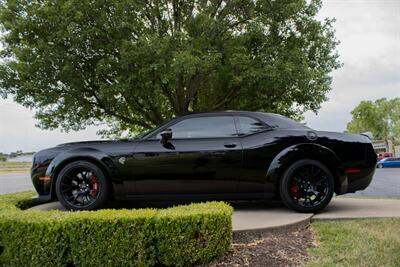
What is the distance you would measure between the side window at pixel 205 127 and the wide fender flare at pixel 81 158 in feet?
2.44

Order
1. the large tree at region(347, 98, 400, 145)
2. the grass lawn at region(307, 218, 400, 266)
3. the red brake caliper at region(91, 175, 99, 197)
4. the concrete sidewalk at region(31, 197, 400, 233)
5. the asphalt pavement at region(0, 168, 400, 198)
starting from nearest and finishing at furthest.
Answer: the grass lawn at region(307, 218, 400, 266), the concrete sidewalk at region(31, 197, 400, 233), the red brake caliper at region(91, 175, 99, 197), the asphalt pavement at region(0, 168, 400, 198), the large tree at region(347, 98, 400, 145)

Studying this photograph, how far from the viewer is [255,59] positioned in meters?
12.4

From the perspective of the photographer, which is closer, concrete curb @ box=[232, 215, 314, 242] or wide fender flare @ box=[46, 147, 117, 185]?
concrete curb @ box=[232, 215, 314, 242]

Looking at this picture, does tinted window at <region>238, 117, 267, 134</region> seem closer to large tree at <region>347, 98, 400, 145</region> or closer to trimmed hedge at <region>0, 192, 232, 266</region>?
trimmed hedge at <region>0, 192, 232, 266</region>

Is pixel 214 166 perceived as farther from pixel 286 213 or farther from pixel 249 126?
pixel 286 213

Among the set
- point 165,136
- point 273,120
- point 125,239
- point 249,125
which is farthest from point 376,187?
point 125,239

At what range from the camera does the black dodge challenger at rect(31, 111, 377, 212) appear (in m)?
5.04

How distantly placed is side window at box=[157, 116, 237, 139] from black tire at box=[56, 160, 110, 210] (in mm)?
966

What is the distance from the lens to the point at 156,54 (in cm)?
1107

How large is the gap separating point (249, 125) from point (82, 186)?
2374mm

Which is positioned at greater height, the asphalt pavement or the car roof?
the car roof

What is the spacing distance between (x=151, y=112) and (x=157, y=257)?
10.9 m

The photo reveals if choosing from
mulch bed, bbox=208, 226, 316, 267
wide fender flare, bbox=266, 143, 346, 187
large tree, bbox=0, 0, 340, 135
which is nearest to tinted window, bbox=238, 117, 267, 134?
wide fender flare, bbox=266, 143, 346, 187

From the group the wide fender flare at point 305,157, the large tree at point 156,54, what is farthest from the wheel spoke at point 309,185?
the large tree at point 156,54
